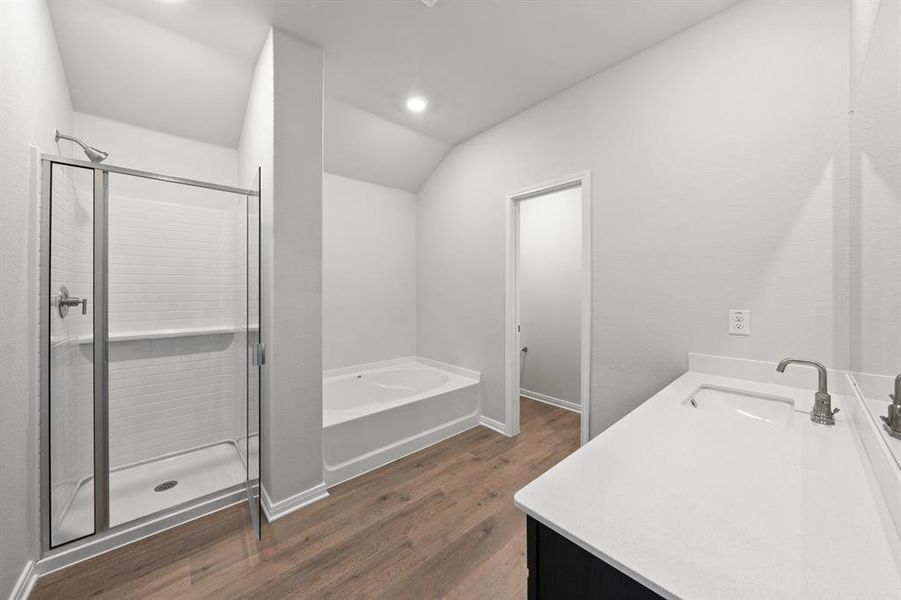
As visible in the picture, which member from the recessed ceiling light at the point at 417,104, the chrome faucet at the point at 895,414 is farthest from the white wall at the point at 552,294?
the chrome faucet at the point at 895,414

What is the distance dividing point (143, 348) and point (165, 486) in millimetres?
898

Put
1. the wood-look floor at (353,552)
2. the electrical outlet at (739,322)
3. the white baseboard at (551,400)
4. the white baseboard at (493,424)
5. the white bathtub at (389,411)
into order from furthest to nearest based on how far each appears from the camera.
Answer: the white baseboard at (551,400)
the white baseboard at (493,424)
the white bathtub at (389,411)
the electrical outlet at (739,322)
the wood-look floor at (353,552)

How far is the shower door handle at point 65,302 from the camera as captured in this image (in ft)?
5.36

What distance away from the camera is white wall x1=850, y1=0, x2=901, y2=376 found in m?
0.77

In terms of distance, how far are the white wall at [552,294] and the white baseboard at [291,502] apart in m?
2.36

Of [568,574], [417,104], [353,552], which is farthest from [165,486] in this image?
[417,104]

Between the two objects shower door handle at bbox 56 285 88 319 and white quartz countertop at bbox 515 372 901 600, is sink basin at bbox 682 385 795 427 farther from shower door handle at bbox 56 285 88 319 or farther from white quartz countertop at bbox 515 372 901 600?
shower door handle at bbox 56 285 88 319

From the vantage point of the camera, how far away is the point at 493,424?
117 inches

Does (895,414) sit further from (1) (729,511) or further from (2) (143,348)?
(2) (143,348)

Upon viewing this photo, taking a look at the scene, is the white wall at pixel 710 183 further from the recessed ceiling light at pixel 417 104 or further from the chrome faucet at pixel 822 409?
the recessed ceiling light at pixel 417 104

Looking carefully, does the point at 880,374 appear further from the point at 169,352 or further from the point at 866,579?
the point at 169,352

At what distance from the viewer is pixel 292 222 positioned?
1.90 m

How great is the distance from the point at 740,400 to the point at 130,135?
3.87m

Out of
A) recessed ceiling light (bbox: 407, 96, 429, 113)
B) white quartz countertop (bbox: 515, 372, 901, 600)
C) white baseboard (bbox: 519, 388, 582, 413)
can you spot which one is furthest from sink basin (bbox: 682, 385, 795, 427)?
recessed ceiling light (bbox: 407, 96, 429, 113)
